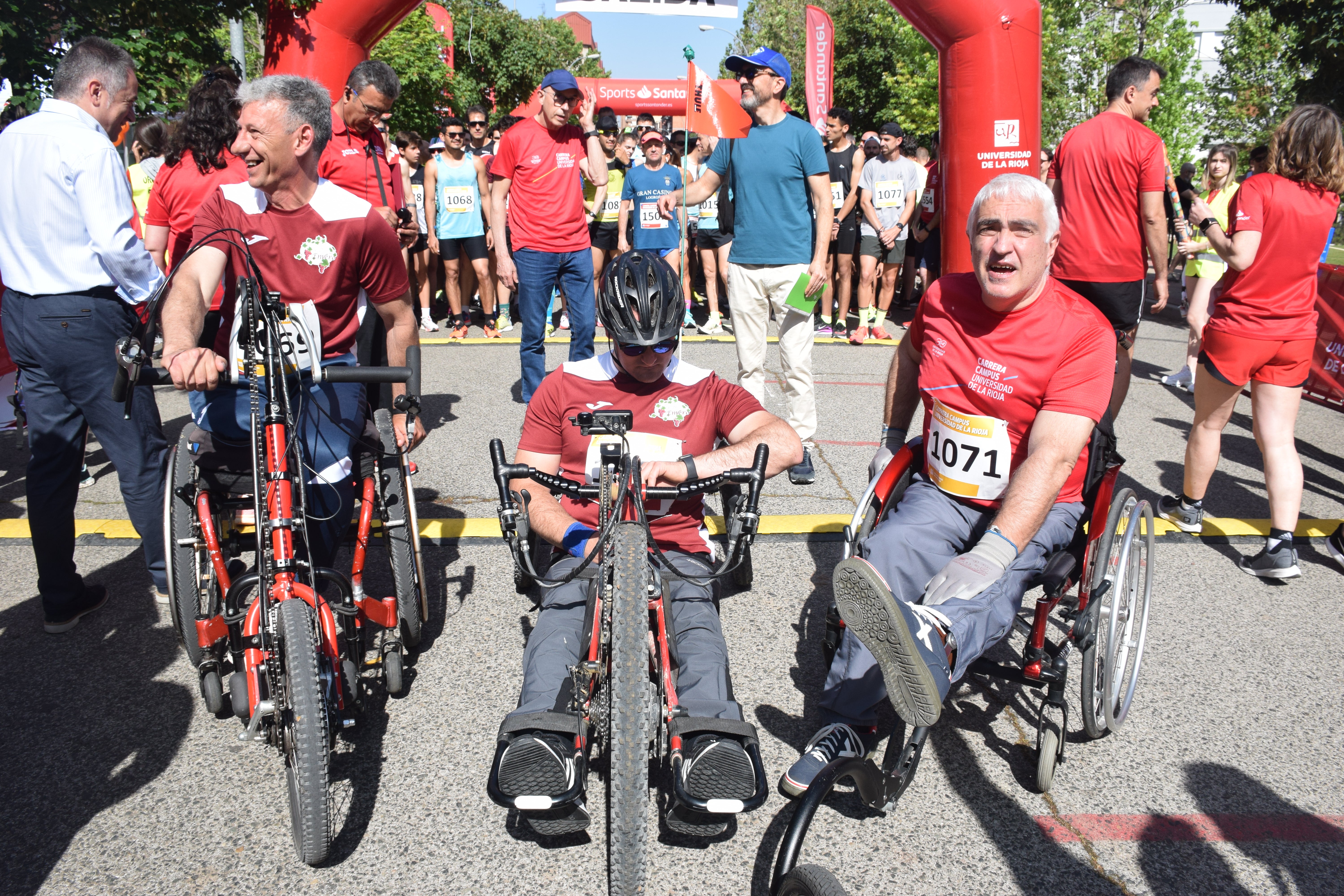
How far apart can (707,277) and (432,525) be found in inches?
247

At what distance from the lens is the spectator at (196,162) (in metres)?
4.09

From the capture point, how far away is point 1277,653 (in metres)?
3.55

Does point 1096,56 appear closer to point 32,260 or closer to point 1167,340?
point 1167,340

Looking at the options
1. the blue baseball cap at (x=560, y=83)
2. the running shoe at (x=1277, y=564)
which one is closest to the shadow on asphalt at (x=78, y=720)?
the blue baseball cap at (x=560, y=83)

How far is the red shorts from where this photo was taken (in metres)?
4.21

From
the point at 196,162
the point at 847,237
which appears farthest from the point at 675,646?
the point at 847,237

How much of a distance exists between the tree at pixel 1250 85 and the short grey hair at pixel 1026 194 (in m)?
32.3

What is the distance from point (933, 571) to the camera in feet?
9.29

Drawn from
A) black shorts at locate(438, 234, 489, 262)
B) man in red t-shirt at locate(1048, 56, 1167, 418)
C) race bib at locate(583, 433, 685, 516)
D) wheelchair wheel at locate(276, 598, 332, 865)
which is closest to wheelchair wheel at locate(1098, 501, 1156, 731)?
race bib at locate(583, 433, 685, 516)

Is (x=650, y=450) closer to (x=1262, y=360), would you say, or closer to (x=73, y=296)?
(x=73, y=296)

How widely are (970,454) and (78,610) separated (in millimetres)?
3592

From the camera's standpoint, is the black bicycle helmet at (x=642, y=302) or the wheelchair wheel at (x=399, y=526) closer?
the black bicycle helmet at (x=642, y=302)

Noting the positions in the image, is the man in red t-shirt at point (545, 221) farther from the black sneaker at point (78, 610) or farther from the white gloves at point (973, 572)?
the white gloves at point (973, 572)

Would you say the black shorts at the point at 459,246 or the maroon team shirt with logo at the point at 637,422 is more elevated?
the black shorts at the point at 459,246
